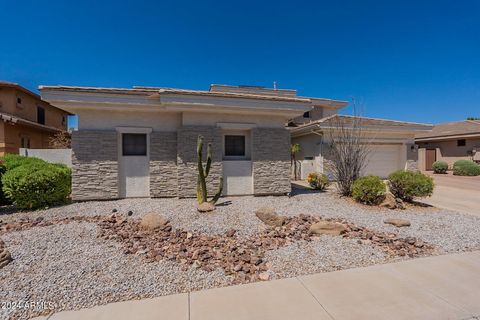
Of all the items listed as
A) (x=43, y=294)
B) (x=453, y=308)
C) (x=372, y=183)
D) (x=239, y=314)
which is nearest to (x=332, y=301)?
(x=239, y=314)

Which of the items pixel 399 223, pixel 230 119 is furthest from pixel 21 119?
pixel 399 223

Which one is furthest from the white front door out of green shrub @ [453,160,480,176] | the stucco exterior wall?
green shrub @ [453,160,480,176]

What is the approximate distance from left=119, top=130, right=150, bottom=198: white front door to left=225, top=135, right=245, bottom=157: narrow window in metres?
→ 3.06

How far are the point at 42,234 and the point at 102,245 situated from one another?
1.64 metres

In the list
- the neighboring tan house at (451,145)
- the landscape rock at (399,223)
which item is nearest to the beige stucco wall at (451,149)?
the neighboring tan house at (451,145)

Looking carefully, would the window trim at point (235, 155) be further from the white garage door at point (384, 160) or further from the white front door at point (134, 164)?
the white garage door at point (384, 160)

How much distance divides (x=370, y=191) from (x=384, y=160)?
344 inches

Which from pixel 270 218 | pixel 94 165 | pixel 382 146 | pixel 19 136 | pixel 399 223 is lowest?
pixel 399 223

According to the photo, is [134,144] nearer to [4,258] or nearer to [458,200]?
[4,258]

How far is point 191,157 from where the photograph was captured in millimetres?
7914

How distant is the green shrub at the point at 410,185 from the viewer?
709cm

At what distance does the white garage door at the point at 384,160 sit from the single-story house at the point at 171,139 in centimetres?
845

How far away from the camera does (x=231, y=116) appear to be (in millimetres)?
8305

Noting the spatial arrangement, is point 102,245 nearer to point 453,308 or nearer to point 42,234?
point 42,234
